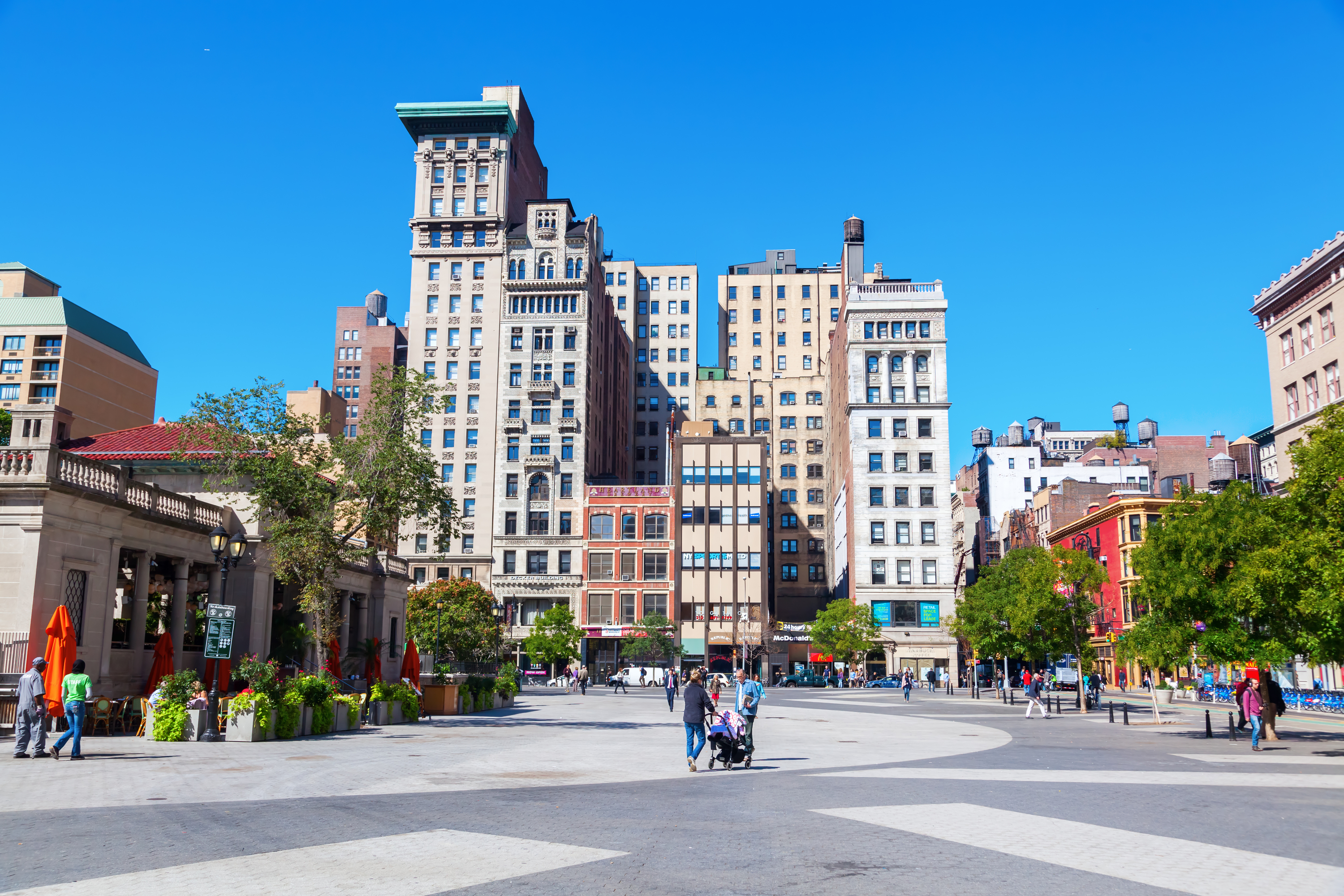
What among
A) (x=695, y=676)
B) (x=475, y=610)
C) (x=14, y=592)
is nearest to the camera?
(x=695, y=676)

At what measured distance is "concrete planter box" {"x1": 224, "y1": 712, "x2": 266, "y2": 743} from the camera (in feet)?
79.4

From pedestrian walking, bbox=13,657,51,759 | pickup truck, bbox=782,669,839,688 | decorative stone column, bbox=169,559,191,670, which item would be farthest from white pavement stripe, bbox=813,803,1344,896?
pickup truck, bbox=782,669,839,688

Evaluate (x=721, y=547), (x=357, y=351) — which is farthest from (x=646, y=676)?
(x=357, y=351)

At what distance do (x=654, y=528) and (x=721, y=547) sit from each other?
265 inches

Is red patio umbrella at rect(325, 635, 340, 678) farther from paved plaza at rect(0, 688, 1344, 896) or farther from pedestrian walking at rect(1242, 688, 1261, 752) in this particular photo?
pedestrian walking at rect(1242, 688, 1261, 752)

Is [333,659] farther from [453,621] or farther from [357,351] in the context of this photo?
[357,351]

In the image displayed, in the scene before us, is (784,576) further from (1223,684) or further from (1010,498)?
(1223,684)

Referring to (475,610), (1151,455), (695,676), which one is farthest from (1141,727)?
(1151,455)

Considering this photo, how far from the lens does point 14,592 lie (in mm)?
24578

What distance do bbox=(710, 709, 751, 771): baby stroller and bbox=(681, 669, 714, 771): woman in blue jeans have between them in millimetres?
307

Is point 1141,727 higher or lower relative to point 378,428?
lower

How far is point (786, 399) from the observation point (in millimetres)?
125250

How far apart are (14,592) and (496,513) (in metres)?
75.6

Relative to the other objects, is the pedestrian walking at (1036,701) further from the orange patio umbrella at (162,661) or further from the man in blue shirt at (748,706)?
the orange patio umbrella at (162,661)
